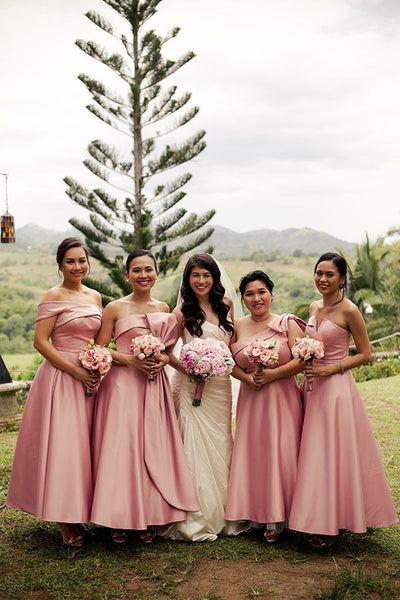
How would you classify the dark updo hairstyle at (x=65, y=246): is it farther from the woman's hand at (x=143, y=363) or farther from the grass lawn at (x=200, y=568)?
the grass lawn at (x=200, y=568)

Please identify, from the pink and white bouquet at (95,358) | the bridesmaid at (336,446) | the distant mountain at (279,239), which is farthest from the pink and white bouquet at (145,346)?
the distant mountain at (279,239)

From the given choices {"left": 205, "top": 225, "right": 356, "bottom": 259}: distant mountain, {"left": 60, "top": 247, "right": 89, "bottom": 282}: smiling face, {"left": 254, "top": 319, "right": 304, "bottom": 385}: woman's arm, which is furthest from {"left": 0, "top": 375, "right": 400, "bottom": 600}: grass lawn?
{"left": 205, "top": 225, "right": 356, "bottom": 259}: distant mountain

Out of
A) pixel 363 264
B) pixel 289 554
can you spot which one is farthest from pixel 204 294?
pixel 363 264

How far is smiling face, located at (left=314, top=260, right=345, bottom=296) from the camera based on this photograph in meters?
4.12

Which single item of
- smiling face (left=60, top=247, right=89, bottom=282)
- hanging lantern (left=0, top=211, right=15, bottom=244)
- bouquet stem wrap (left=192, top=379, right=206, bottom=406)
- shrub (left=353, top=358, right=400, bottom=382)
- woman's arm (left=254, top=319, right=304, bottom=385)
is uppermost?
hanging lantern (left=0, top=211, right=15, bottom=244)

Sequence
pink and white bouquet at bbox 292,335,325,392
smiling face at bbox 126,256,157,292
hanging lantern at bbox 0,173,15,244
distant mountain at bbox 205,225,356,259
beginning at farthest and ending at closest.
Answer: distant mountain at bbox 205,225,356,259
hanging lantern at bbox 0,173,15,244
smiling face at bbox 126,256,157,292
pink and white bouquet at bbox 292,335,325,392

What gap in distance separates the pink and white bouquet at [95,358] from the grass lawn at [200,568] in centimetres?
108

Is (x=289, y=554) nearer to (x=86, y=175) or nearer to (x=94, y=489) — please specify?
(x=94, y=489)

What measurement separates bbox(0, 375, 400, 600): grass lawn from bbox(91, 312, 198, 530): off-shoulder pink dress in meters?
0.24

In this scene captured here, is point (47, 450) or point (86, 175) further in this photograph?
point (86, 175)

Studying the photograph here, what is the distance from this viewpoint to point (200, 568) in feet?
12.6

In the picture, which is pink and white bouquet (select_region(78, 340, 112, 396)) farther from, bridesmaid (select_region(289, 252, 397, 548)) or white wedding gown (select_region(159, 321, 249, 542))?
bridesmaid (select_region(289, 252, 397, 548))

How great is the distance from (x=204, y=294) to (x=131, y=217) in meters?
11.6

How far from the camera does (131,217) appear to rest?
1579 cm
